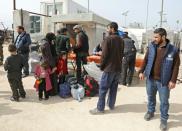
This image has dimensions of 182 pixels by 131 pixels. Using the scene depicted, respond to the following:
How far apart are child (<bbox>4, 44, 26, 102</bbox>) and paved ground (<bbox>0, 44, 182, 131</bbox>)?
0.98ft

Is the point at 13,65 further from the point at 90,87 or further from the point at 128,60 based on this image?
the point at 128,60

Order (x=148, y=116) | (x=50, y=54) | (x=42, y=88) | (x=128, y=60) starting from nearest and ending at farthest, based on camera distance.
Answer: (x=148, y=116) → (x=42, y=88) → (x=50, y=54) → (x=128, y=60)

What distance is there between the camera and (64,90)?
7.43 metres

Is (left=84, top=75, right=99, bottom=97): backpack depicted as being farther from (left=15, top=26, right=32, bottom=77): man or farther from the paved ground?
(left=15, top=26, right=32, bottom=77): man

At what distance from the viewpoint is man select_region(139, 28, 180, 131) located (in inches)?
201

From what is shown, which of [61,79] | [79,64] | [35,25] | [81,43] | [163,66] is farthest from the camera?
[35,25]

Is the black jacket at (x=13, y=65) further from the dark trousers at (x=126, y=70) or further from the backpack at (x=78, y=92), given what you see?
the dark trousers at (x=126, y=70)

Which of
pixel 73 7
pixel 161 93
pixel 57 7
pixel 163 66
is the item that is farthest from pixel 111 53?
pixel 57 7

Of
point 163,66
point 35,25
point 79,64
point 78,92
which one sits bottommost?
point 78,92

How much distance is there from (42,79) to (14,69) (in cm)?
73

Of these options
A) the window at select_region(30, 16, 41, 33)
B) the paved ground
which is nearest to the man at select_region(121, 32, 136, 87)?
the paved ground

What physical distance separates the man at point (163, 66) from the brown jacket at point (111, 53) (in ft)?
2.23

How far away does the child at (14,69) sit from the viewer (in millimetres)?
6766

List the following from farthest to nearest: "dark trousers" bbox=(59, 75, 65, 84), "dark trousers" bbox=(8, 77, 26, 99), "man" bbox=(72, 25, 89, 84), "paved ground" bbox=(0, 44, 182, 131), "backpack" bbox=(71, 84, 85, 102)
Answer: "man" bbox=(72, 25, 89, 84), "dark trousers" bbox=(59, 75, 65, 84), "backpack" bbox=(71, 84, 85, 102), "dark trousers" bbox=(8, 77, 26, 99), "paved ground" bbox=(0, 44, 182, 131)
